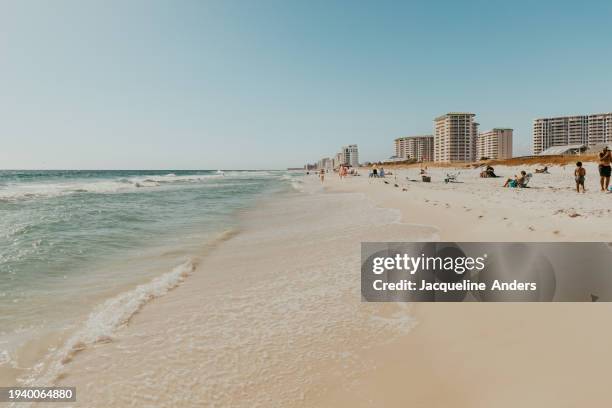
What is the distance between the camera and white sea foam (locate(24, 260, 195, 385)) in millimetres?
3137

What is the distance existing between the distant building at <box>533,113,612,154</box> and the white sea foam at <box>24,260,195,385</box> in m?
185

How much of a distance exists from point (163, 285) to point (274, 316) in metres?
2.42

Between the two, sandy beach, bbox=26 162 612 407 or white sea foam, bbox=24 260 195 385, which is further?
white sea foam, bbox=24 260 195 385

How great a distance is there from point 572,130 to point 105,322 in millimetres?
206746

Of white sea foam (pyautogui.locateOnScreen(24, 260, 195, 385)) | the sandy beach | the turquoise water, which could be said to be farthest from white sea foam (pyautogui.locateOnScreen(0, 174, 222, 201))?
the sandy beach

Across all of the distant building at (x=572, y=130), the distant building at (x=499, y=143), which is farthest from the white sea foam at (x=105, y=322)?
the distant building at (x=572, y=130)

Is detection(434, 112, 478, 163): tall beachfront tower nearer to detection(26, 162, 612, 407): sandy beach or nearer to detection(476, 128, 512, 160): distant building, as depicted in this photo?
detection(476, 128, 512, 160): distant building

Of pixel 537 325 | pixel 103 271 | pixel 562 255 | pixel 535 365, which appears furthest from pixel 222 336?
pixel 562 255

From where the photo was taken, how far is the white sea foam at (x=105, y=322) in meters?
3.14

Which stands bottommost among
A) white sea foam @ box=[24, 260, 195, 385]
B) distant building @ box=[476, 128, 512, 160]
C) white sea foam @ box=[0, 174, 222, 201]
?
white sea foam @ box=[24, 260, 195, 385]

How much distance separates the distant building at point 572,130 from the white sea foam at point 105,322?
185 m

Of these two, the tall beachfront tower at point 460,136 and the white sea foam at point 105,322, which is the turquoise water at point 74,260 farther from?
the tall beachfront tower at point 460,136

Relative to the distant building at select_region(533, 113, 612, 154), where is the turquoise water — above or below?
below

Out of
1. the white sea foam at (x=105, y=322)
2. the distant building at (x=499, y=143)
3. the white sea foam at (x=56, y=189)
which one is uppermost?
the distant building at (x=499, y=143)
